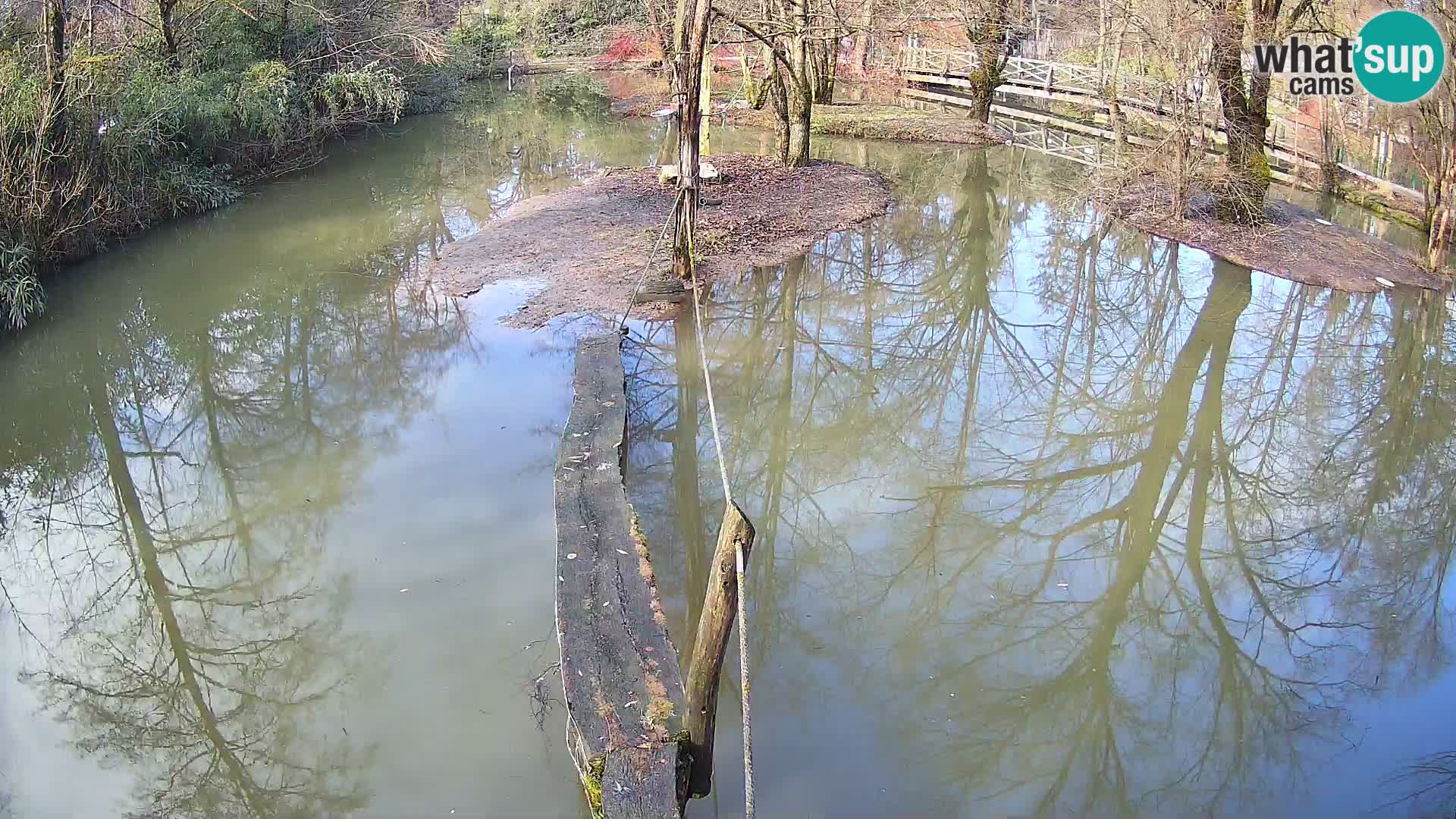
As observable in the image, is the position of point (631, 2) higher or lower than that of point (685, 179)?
higher

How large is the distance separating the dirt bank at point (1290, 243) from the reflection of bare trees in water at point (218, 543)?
31.8ft

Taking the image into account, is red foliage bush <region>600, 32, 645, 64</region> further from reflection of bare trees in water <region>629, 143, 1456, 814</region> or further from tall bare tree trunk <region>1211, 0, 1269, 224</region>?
reflection of bare trees in water <region>629, 143, 1456, 814</region>

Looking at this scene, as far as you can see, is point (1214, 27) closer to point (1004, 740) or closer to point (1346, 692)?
point (1346, 692)

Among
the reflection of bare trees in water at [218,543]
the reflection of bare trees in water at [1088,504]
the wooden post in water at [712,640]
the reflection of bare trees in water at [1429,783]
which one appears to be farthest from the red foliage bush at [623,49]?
the reflection of bare trees in water at [1429,783]

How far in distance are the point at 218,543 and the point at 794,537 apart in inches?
155

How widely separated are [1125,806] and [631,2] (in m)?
30.1

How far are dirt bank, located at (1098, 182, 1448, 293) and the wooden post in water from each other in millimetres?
10724

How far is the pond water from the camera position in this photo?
16.7 ft

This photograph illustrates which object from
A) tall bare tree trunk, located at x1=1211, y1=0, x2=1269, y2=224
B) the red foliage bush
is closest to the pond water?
tall bare tree trunk, located at x1=1211, y1=0, x2=1269, y2=224

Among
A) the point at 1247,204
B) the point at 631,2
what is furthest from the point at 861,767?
the point at 631,2

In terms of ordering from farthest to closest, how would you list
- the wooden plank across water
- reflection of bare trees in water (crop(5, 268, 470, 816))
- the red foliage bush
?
the red foliage bush → reflection of bare trees in water (crop(5, 268, 470, 816)) → the wooden plank across water

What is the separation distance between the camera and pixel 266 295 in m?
11.8

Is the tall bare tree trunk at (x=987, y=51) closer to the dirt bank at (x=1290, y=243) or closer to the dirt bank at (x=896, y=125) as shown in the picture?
the dirt bank at (x=896, y=125)

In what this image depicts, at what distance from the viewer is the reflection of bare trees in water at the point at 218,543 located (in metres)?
5.22
